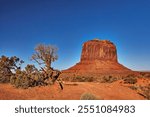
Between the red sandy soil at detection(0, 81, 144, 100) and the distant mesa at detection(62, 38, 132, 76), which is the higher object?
the distant mesa at detection(62, 38, 132, 76)

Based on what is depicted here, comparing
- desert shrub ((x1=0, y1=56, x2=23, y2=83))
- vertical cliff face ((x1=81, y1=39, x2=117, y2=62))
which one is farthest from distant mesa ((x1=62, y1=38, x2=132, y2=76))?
desert shrub ((x1=0, y1=56, x2=23, y2=83))

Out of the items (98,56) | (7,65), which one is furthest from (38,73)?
(98,56)

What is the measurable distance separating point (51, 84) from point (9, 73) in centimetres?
486

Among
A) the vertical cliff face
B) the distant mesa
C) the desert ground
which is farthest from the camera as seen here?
the vertical cliff face

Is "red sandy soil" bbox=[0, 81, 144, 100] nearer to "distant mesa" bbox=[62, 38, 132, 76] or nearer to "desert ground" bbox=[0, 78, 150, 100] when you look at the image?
"desert ground" bbox=[0, 78, 150, 100]

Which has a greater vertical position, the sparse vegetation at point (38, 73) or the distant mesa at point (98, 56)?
the distant mesa at point (98, 56)

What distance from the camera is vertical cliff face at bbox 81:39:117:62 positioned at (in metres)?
93.2

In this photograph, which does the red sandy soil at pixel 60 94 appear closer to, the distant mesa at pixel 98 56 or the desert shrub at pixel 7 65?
the desert shrub at pixel 7 65

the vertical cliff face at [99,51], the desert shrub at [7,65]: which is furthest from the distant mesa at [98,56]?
the desert shrub at [7,65]

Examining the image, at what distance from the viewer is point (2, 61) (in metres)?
22.5

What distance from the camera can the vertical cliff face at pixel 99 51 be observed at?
9319 centimetres

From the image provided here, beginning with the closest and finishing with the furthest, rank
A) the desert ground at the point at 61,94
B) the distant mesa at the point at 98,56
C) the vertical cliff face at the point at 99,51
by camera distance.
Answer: the desert ground at the point at 61,94, the distant mesa at the point at 98,56, the vertical cliff face at the point at 99,51

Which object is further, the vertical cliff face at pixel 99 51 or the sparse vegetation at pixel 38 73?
the vertical cliff face at pixel 99 51

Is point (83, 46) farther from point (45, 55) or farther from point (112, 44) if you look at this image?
point (45, 55)
